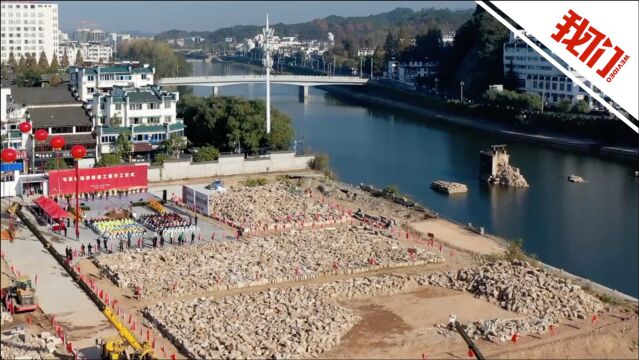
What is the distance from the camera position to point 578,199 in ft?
36.9

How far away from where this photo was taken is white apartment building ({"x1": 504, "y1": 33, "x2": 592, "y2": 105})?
62.3ft

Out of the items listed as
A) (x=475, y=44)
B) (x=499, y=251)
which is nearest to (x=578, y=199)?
(x=499, y=251)

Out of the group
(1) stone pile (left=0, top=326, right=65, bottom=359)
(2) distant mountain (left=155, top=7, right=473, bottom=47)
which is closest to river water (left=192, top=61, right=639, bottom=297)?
(1) stone pile (left=0, top=326, right=65, bottom=359)

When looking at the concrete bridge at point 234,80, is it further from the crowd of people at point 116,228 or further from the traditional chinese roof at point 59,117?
the crowd of people at point 116,228

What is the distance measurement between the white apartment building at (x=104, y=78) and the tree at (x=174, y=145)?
7.80 feet

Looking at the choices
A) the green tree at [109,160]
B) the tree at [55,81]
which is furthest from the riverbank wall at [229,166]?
the tree at [55,81]

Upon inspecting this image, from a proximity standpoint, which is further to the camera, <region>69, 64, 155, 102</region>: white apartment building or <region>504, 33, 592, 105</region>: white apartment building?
<region>504, 33, 592, 105</region>: white apartment building

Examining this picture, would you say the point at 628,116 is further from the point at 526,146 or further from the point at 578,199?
the point at 526,146

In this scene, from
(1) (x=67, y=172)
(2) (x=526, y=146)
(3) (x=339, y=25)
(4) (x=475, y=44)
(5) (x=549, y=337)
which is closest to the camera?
(5) (x=549, y=337)

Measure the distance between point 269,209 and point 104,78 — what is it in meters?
6.50

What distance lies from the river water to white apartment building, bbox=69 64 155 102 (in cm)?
382

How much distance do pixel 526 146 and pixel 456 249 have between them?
9445mm

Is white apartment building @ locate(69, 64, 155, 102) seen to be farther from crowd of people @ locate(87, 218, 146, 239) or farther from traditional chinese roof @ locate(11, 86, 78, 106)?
crowd of people @ locate(87, 218, 146, 239)

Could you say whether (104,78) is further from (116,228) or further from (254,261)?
(254,261)
